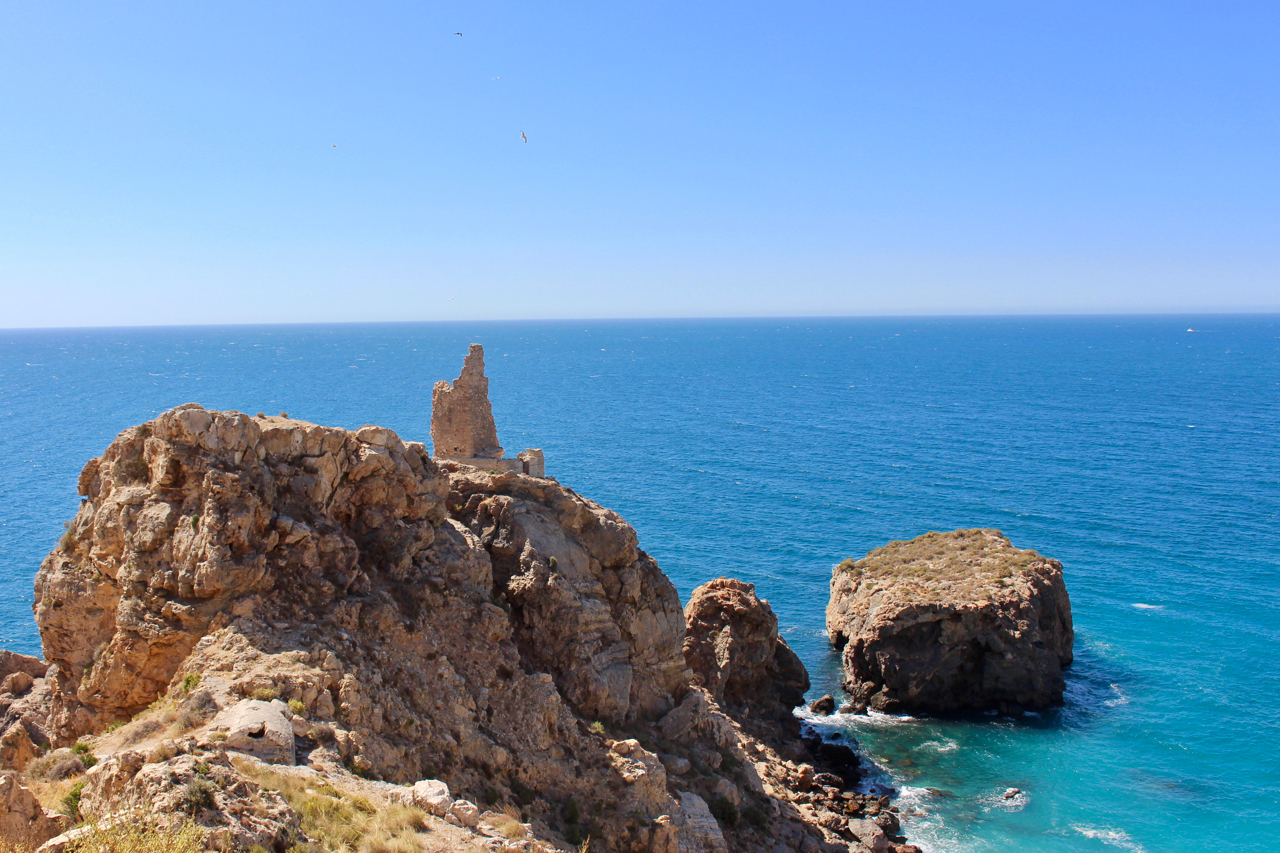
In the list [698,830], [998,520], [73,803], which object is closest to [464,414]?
[698,830]

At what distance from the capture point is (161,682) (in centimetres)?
2016

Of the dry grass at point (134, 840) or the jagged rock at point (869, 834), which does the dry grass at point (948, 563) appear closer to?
the jagged rock at point (869, 834)

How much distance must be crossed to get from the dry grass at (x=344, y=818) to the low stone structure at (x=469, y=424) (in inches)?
800

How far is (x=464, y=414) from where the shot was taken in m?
35.6

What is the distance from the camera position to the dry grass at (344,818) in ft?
46.3

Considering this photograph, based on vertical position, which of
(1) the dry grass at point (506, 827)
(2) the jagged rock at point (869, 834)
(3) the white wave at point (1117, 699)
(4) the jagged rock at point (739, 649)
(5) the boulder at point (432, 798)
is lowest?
(3) the white wave at point (1117, 699)

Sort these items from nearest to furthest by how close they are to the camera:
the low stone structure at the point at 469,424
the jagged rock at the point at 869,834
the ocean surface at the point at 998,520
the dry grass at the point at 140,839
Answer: the dry grass at the point at 140,839 → the jagged rock at the point at 869,834 → the low stone structure at the point at 469,424 → the ocean surface at the point at 998,520

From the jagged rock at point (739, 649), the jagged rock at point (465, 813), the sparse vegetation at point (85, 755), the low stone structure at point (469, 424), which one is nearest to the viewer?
the jagged rock at point (465, 813)

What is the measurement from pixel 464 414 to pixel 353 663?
15.9 m

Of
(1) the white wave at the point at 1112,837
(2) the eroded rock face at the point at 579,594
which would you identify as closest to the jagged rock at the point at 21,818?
(2) the eroded rock face at the point at 579,594

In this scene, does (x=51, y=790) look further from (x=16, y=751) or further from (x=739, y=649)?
(x=739, y=649)

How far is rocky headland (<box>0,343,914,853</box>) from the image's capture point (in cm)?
1507

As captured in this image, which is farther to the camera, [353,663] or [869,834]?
[869,834]

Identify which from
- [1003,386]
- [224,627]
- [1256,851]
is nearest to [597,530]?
[224,627]
